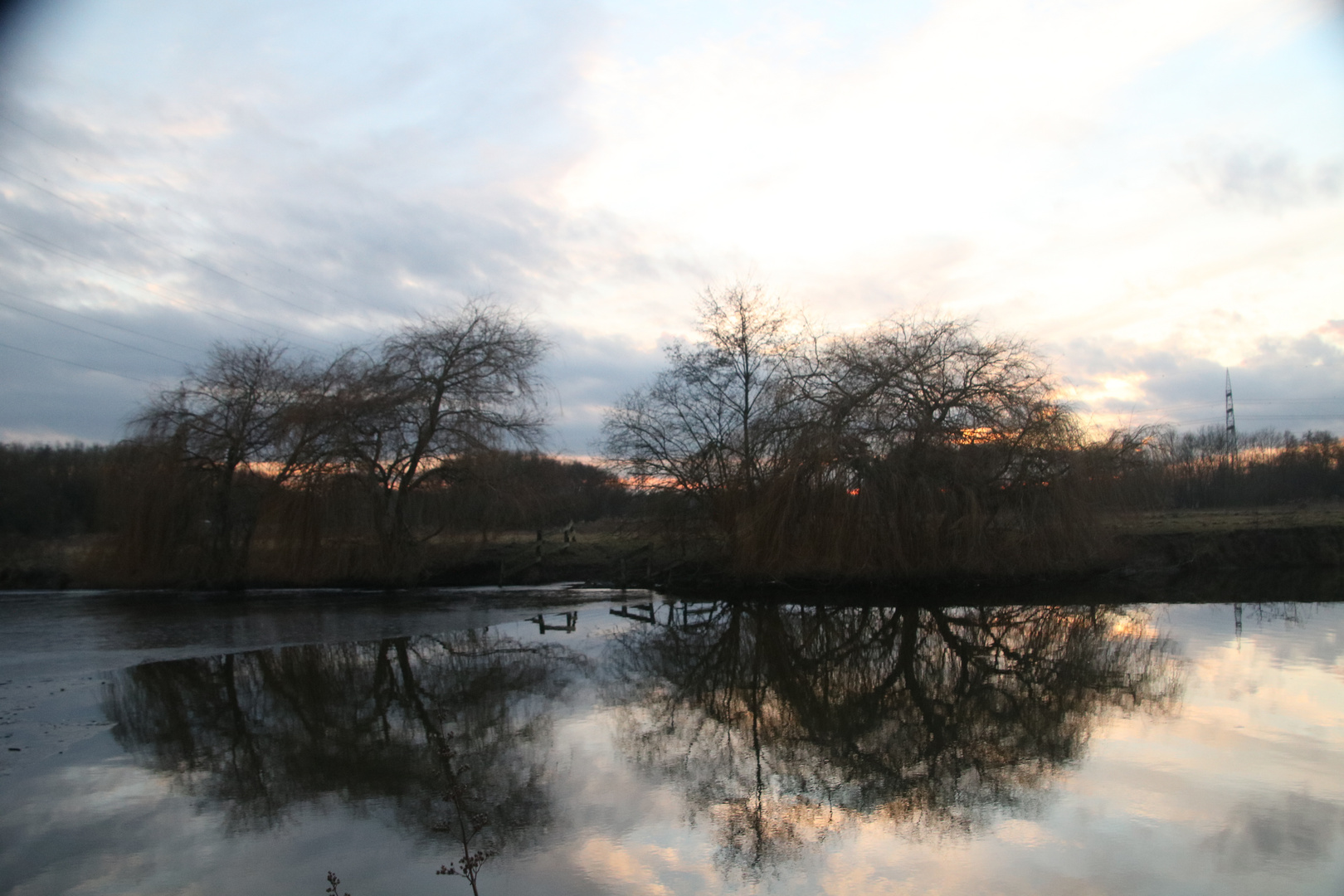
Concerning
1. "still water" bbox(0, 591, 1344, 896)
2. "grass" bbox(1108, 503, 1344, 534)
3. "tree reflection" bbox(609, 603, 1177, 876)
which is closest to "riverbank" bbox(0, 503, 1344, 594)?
"grass" bbox(1108, 503, 1344, 534)

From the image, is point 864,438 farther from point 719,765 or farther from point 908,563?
point 719,765

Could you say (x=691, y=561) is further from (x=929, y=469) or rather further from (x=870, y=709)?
(x=870, y=709)

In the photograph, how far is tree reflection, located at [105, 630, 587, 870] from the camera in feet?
23.6

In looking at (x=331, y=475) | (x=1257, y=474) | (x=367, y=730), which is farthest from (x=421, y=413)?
(x=1257, y=474)

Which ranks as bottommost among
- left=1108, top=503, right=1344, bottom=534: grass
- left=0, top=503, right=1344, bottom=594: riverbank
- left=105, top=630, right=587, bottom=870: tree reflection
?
left=105, top=630, right=587, bottom=870: tree reflection

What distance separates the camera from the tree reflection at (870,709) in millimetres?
7188

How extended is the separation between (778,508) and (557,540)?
12102 mm

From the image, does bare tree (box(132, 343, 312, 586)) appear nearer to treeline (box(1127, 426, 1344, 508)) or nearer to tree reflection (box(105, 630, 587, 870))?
tree reflection (box(105, 630, 587, 870))

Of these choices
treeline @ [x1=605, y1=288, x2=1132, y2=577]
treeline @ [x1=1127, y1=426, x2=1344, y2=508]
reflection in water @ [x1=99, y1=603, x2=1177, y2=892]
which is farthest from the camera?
treeline @ [x1=1127, y1=426, x2=1344, y2=508]

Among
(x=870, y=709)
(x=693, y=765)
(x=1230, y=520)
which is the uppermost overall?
(x=1230, y=520)

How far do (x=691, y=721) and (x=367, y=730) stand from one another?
3.81 meters

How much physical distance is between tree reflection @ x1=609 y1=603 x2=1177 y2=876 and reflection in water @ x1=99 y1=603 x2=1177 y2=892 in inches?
1.6

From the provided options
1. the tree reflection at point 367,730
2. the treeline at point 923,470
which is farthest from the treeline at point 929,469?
the tree reflection at point 367,730

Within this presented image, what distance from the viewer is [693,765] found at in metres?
8.48
